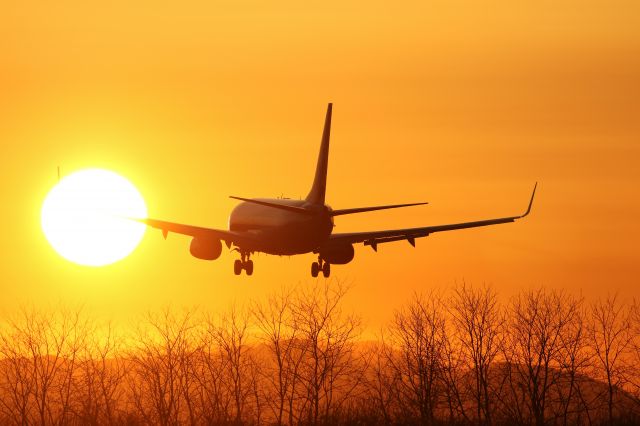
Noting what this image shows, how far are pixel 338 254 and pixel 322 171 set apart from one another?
694 centimetres

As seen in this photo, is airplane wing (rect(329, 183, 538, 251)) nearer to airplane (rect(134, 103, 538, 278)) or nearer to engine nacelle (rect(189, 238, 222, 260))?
airplane (rect(134, 103, 538, 278))

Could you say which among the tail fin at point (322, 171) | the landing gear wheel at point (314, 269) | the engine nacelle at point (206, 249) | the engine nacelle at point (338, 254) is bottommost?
the landing gear wheel at point (314, 269)

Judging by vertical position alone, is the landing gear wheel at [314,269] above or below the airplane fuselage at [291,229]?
below

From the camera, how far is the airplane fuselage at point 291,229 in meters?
80.2

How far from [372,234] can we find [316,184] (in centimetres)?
624

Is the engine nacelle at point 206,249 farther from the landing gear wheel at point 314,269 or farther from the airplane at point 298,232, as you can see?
the landing gear wheel at point 314,269

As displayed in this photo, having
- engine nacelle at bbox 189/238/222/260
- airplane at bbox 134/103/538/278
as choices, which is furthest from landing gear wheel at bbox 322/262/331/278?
engine nacelle at bbox 189/238/222/260

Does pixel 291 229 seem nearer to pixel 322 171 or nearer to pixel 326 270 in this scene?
pixel 326 270

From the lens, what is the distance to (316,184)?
3378 inches

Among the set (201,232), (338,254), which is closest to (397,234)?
(338,254)

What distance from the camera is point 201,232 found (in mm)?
89062

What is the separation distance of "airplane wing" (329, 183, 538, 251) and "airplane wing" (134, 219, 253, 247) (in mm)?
7475

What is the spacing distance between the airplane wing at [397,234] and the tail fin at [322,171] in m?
3.55

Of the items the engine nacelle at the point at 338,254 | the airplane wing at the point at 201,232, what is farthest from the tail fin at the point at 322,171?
the airplane wing at the point at 201,232
